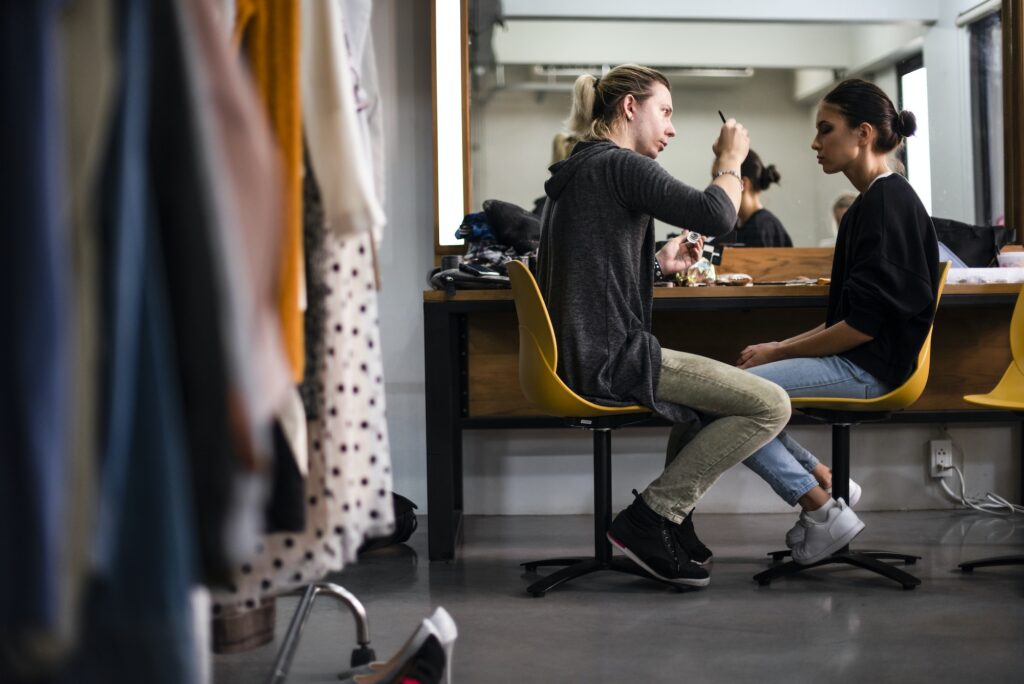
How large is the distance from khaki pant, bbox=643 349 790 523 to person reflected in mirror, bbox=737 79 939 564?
0.14 metres

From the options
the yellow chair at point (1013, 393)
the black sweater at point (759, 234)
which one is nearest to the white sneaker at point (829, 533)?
the yellow chair at point (1013, 393)

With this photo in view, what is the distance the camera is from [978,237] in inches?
133

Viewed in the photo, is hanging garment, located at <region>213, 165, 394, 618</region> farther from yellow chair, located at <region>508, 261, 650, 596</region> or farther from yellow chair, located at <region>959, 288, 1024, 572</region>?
yellow chair, located at <region>959, 288, 1024, 572</region>

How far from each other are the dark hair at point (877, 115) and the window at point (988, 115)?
1.15 m

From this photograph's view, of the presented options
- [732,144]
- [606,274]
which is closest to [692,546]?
[606,274]

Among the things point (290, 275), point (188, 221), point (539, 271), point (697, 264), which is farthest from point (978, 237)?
point (188, 221)

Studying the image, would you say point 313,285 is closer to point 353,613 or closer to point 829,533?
point 353,613

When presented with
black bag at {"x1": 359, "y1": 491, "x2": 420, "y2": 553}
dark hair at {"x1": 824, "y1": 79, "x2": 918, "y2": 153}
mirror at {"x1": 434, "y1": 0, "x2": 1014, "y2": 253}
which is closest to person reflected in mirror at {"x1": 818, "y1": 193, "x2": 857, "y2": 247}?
mirror at {"x1": 434, "y1": 0, "x2": 1014, "y2": 253}

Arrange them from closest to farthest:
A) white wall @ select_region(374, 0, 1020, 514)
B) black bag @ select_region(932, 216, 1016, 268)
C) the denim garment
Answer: the denim garment → black bag @ select_region(932, 216, 1016, 268) → white wall @ select_region(374, 0, 1020, 514)

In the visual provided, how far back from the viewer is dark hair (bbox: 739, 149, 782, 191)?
144 inches

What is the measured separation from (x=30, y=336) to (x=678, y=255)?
2616 millimetres

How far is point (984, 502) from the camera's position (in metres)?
3.68

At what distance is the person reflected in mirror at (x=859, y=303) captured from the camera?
2.55 meters

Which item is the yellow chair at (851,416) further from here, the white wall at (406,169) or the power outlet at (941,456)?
the white wall at (406,169)
